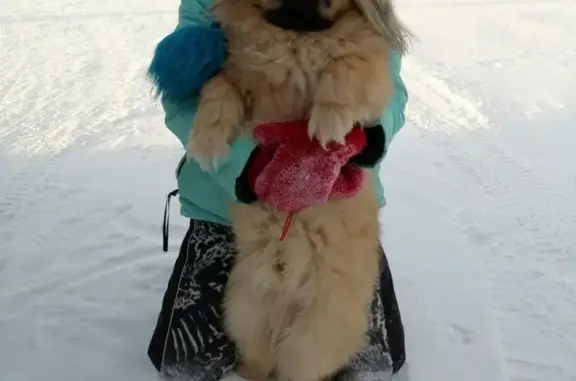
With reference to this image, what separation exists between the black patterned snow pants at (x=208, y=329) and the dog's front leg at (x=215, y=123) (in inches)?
13.8

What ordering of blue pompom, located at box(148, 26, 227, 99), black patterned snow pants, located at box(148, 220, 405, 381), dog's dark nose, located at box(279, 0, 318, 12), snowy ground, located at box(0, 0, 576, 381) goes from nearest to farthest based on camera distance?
1. dog's dark nose, located at box(279, 0, 318, 12)
2. blue pompom, located at box(148, 26, 227, 99)
3. black patterned snow pants, located at box(148, 220, 405, 381)
4. snowy ground, located at box(0, 0, 576, 381)

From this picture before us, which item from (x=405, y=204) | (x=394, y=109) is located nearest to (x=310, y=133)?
(x=394, y=109)

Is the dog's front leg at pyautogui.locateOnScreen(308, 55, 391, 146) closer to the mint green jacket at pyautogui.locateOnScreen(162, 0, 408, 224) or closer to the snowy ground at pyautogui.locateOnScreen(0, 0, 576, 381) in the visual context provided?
the mint green jacket at pyautogui.locateOnScreen(162, 0, 408, 224)

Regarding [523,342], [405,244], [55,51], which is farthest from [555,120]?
[55,51]

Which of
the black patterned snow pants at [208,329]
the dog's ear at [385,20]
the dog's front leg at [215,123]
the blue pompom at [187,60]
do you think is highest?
the dog's ear at [385,20]

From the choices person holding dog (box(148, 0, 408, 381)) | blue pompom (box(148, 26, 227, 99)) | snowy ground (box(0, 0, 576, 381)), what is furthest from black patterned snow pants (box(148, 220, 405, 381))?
blue pompom (box(148, 26, 227, 99))

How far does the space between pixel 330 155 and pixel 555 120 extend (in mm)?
2503

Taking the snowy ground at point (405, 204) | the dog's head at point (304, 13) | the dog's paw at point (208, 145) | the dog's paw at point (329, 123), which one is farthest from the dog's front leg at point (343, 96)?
the snowy ground at point (405, 204)

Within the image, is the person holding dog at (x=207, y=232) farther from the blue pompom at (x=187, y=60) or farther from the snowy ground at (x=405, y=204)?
the snowy ground at (x=405, y=204)

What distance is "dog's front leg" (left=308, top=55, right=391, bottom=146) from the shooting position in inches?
69.4

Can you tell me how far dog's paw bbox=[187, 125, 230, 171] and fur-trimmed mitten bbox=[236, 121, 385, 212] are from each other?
80mm

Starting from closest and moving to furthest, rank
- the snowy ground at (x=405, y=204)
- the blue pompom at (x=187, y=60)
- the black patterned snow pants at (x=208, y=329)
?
the blue pompom at (x=187, y=60)
the black patterned snow pants at (x=208, y=329)
the snowy ground at (x=405, y=204)

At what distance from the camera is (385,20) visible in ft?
5.92

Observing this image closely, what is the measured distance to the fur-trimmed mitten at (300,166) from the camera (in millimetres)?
1826
